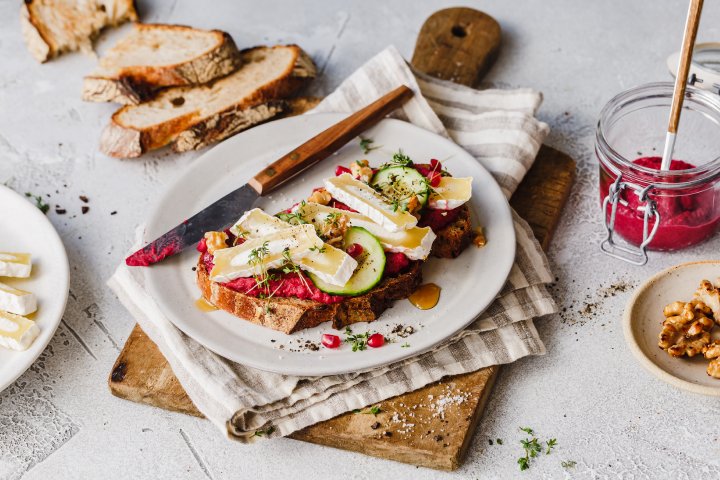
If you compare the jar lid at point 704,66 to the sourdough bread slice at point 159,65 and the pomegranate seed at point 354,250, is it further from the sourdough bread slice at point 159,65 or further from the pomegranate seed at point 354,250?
the sourdough bread slice at point 159,65

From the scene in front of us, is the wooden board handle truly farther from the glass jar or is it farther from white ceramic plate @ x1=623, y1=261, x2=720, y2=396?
white ceramic plate @ x1=623, y1=261, x2=720, y2=396

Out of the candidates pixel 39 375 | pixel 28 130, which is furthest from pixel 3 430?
pixel 28 130

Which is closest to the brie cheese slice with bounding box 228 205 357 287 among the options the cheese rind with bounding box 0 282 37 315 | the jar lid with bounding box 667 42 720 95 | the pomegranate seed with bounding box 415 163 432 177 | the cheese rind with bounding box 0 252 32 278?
the pomegranate seed with bounding box 415 163 432 177

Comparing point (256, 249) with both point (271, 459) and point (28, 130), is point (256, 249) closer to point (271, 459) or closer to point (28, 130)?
point (271, 459)

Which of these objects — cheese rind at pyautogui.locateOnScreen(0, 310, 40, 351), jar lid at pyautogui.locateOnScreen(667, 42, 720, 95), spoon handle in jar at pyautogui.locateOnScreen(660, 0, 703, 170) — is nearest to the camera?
spoon handle in jar at pyautogui.locateOnScreen(660, 0, 703, 170)

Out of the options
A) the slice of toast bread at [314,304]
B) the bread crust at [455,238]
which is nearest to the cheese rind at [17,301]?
the slice of toast bread at [314,304]
